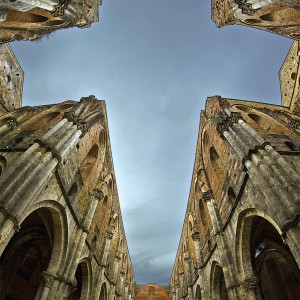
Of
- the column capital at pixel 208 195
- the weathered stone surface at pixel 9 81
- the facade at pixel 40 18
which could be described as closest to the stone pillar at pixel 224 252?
the column capital at pixel 208 195

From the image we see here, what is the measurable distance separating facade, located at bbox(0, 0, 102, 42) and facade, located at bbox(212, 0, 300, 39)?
9.27 m

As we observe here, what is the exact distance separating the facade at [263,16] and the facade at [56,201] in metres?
10.5

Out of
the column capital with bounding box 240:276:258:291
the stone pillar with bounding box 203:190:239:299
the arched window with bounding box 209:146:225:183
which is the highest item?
the arched window with bounding box 209:146:225:183

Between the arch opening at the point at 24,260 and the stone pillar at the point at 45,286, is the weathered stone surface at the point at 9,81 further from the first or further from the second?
the stone pillar at the point at 45,286

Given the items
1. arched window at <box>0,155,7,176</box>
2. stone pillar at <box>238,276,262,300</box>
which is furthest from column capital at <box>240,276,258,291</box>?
arched window at <box>0,155,7,176</box>

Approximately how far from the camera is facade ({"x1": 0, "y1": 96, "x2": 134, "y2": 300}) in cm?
842

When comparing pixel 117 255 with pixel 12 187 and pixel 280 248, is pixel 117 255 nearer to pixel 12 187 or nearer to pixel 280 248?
pixel 280 248

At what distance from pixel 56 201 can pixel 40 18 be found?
1143 cm

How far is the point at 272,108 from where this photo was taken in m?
17.4

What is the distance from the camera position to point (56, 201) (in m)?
10.4

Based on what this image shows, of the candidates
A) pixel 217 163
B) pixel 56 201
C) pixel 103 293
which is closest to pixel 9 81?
pixel 56 201

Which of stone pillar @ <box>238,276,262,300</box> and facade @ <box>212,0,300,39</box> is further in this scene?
facade @ <box>212,0,300,39</box>

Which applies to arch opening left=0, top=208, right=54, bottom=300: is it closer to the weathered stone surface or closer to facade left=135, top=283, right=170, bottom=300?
the weathered stone surface

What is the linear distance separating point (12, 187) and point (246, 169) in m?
8.83
